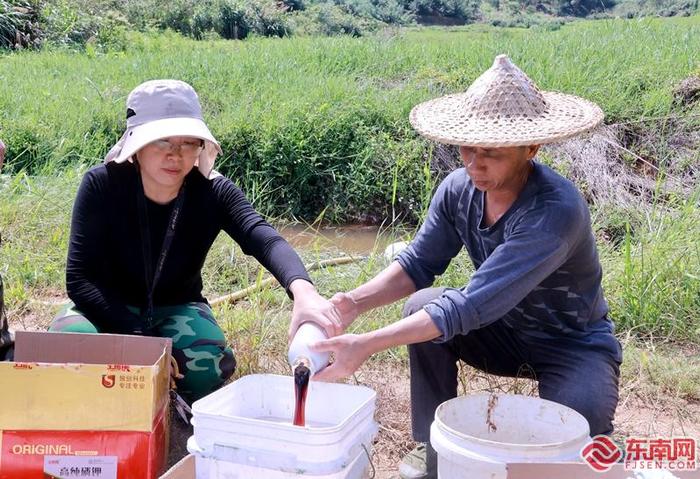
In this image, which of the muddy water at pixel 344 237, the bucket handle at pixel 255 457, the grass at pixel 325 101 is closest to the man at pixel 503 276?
the bucket handle at pixel 255 457

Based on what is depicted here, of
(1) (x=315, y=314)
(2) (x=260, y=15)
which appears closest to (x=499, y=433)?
(1) (x=315, y=314)

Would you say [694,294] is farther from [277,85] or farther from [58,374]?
[277,85]

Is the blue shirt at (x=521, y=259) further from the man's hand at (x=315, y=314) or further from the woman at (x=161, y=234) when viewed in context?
the woman at (x=161, y=234)

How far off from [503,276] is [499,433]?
0.41 m

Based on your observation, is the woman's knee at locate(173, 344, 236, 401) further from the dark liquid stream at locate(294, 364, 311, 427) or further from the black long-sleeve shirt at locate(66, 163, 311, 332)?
the dark liquid stream at locate(294, 364, 311, 427)

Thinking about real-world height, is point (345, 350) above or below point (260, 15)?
above

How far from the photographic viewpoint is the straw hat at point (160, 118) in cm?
258

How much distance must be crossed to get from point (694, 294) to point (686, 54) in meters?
5.85

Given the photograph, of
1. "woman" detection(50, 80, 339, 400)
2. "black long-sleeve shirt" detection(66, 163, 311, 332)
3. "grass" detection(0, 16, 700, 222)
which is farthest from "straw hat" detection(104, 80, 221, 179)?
"grass" detection(0, 16, 700, 222)

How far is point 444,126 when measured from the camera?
2336 mm

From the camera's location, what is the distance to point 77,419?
215 cm

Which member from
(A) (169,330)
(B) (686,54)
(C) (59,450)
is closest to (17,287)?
(A) (169,330)

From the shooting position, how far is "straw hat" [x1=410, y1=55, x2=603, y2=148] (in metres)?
2.20

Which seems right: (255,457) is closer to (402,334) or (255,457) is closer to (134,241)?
(402,334)
